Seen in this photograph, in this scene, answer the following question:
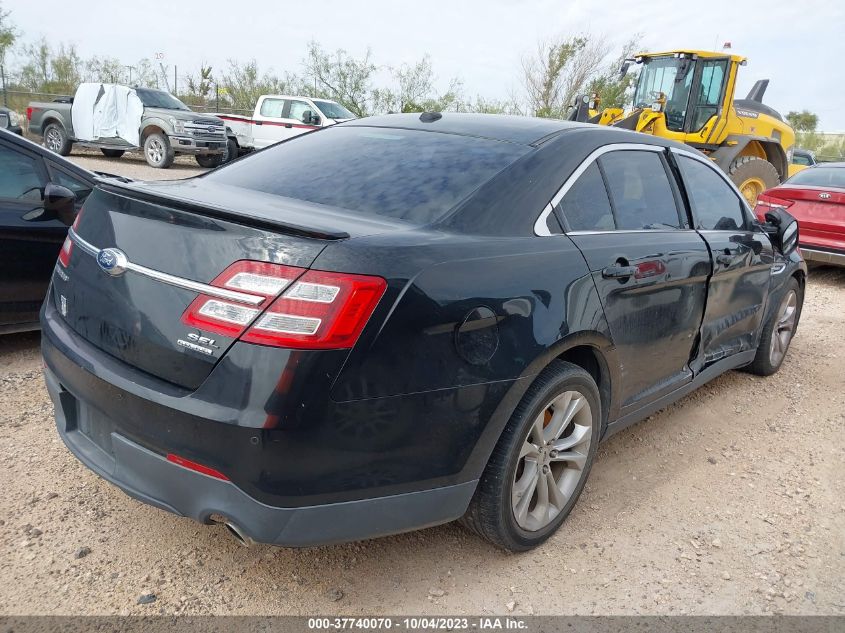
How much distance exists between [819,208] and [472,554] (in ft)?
25.0

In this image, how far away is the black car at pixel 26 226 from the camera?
3934 millimetres

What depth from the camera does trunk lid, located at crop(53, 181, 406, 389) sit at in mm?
1915

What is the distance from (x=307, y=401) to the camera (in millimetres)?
1844

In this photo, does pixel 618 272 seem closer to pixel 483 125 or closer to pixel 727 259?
pixel 483 125

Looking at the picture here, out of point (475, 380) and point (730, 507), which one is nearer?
point (475, 380)

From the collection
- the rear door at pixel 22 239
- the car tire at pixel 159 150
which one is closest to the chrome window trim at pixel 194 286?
the rear door at pixel 22 239

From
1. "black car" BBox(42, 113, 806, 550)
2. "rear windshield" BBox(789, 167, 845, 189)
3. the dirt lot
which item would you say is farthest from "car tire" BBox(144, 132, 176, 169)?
"black car" BBox(42, 113, 806, 550)

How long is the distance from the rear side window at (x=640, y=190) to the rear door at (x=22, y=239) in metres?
3.21

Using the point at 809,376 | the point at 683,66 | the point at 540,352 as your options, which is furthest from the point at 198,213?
the point at 683,66

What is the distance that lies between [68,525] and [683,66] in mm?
11767

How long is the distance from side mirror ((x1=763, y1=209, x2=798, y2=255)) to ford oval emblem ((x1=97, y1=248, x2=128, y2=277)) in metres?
3.85

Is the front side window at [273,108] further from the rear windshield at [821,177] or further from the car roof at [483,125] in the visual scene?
the car roof at [483,125]

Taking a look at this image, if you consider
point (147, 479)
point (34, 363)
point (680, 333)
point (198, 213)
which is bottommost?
point (34, 363)

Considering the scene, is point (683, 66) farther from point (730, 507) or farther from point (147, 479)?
point (147, 479)
